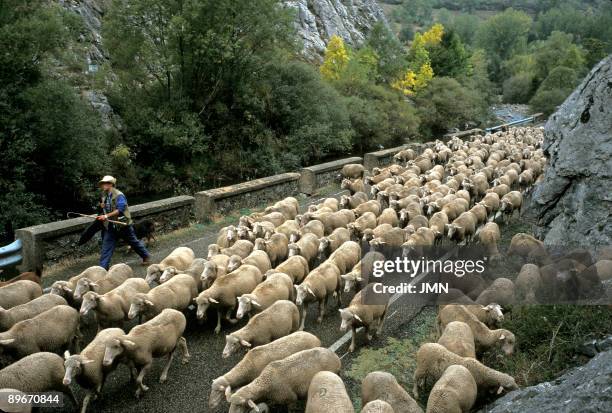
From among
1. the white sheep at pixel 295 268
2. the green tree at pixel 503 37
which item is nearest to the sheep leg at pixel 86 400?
the white sheep at pixel 295 268

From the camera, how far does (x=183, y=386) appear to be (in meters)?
7.02

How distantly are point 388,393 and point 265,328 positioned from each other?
7.41 feet

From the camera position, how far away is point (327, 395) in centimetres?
563

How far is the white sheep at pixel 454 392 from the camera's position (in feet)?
A: 18.9

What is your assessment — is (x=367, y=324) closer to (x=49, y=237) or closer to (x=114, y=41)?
(x=49, y=237)

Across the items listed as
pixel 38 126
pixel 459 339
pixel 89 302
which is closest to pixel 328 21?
pixel 38 126

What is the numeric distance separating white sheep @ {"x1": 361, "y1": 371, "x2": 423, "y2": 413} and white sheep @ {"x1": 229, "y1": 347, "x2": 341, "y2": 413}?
1.87 ft

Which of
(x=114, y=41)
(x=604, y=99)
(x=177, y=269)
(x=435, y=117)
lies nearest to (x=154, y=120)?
(x=114, y=41)

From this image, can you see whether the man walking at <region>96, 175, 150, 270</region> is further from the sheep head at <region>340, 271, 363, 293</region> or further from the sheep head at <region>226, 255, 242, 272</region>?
the sheep head at <region>340, 271, 363, 293</region>

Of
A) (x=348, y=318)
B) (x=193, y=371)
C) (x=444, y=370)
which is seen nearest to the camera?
(x=444, y=370)

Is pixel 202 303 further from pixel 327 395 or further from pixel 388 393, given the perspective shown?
pixel 388 393

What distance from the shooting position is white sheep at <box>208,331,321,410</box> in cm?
623

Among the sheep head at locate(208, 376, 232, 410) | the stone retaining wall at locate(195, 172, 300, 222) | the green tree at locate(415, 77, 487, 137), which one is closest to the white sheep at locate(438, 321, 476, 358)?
the sheep head at locate(208, 376, 232, 410)

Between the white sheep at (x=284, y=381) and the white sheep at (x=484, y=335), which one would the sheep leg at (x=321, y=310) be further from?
the white sheep at (x=284, y=381)
